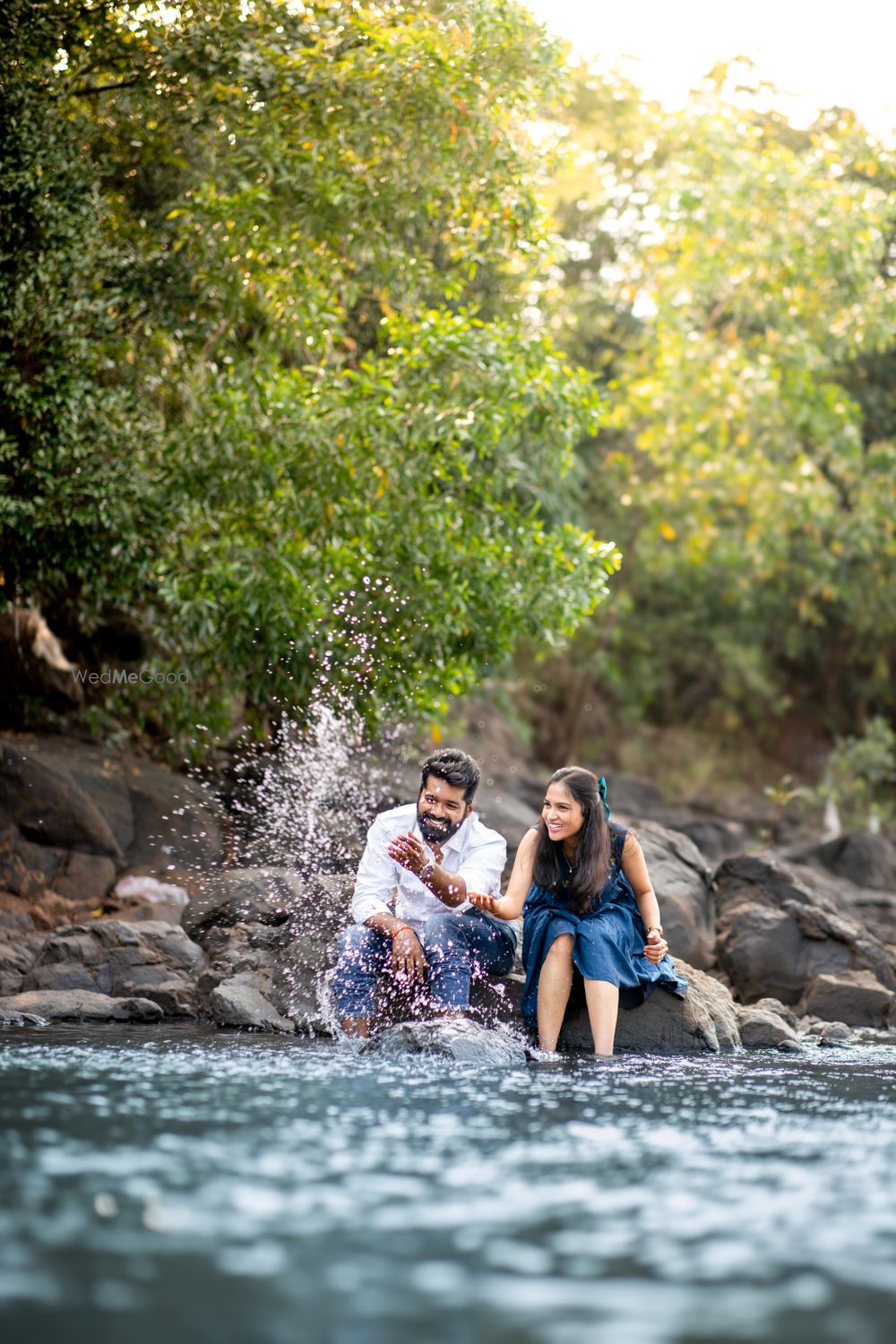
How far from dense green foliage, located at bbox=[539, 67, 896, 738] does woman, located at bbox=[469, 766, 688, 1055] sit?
11720 millimetres

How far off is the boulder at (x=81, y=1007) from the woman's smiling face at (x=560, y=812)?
311 cm

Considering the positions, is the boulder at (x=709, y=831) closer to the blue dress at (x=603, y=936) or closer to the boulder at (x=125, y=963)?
the boulder at (x=125, y=963)

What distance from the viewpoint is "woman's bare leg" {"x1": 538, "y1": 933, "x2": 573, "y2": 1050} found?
7777 mm

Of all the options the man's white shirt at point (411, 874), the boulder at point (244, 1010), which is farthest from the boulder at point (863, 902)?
the man's white shirt at point (411, 874)

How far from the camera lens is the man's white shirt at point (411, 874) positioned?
25.7 feet

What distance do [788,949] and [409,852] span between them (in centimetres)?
678

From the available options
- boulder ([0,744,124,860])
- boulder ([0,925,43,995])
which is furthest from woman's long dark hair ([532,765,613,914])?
boulder ([0,744,124,860])

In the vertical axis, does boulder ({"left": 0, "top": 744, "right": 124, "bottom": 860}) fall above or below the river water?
above

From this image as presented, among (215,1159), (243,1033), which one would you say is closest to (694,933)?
(243,1033)

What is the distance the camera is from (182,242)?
14156 mm

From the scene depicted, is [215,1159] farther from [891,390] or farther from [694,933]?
[891,390]

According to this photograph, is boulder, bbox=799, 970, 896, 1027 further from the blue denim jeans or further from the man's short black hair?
the man's short black hair

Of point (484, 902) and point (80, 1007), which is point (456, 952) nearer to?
point (484, 902)
